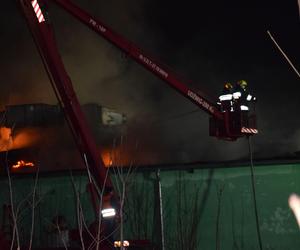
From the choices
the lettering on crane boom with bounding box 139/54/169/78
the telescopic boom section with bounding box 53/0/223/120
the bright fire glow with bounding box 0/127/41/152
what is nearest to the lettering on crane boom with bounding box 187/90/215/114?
the telescopic boom section with bounding box 53/0/223/120

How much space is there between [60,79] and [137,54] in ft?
5.06

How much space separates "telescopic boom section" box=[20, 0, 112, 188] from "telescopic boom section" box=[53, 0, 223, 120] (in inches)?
27.7

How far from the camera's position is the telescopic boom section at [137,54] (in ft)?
22.9

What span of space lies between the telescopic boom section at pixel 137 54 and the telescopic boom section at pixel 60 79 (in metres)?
0.70

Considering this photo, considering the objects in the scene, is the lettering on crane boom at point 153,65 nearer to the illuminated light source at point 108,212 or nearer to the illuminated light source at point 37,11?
the illuminated light source at point 37,11

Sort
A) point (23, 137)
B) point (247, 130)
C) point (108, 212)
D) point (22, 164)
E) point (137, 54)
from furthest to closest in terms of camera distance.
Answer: point (23, 137) < point (22, 164) < point (247, 130) < point (137, 54) < point (108, 212)

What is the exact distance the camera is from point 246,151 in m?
19.1

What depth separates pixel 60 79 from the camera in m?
6.27

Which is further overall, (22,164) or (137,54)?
(22,164)

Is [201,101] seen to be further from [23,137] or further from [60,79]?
[23,137]

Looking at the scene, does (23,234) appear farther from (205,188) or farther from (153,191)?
(205,188)

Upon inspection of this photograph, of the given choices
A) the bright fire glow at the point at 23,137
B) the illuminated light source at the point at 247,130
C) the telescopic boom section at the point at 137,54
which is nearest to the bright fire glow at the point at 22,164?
the bright fire glow at the point at 23,137

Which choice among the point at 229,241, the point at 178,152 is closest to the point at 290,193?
the point at 229,241

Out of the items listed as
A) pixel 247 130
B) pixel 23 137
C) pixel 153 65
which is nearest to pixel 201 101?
pixel 247 130
